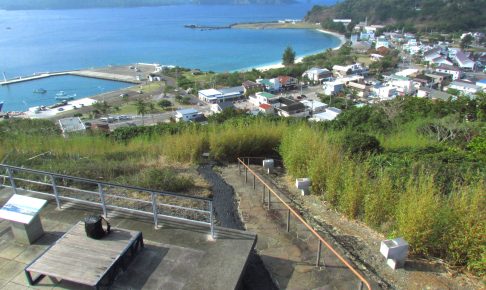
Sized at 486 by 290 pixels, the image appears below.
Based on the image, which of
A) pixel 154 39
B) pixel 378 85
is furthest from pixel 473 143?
pixel 154 39

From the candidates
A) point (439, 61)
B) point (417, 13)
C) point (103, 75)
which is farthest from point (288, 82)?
point (417, 13)

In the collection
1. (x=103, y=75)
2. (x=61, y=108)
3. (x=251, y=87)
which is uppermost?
(x=103, y=75)

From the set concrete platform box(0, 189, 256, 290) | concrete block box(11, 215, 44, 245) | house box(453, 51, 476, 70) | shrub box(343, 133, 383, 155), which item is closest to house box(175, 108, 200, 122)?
shrub box(343, 133, 383, 155)

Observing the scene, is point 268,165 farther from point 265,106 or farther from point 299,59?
point 299,59

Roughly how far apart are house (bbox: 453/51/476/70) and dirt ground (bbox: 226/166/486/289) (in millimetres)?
64395

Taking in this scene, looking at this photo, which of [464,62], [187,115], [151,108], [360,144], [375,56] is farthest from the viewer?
[375,56]

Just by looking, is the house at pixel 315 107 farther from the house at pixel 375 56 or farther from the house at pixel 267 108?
the house at pixel 375 56

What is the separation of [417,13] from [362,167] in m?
111

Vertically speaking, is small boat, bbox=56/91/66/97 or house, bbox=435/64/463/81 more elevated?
house, bbox=435/64/463/81

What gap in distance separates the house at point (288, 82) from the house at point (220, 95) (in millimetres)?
6363

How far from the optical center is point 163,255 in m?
3.48

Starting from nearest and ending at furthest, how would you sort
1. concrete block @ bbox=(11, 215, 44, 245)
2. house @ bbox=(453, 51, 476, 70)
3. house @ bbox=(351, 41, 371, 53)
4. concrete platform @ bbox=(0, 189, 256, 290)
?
concrete platform @ bbox=(0, 189, 256, 290) < concrete block @ bbox=(11, 215, 44, 245) < house @ bbox=(453, 51, 476, 70) < house @ bbox=(351, 41, 371, 53)

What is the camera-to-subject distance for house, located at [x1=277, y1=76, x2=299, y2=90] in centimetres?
4525

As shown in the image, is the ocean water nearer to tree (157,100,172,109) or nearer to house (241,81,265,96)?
tree (157,100,172,109)
